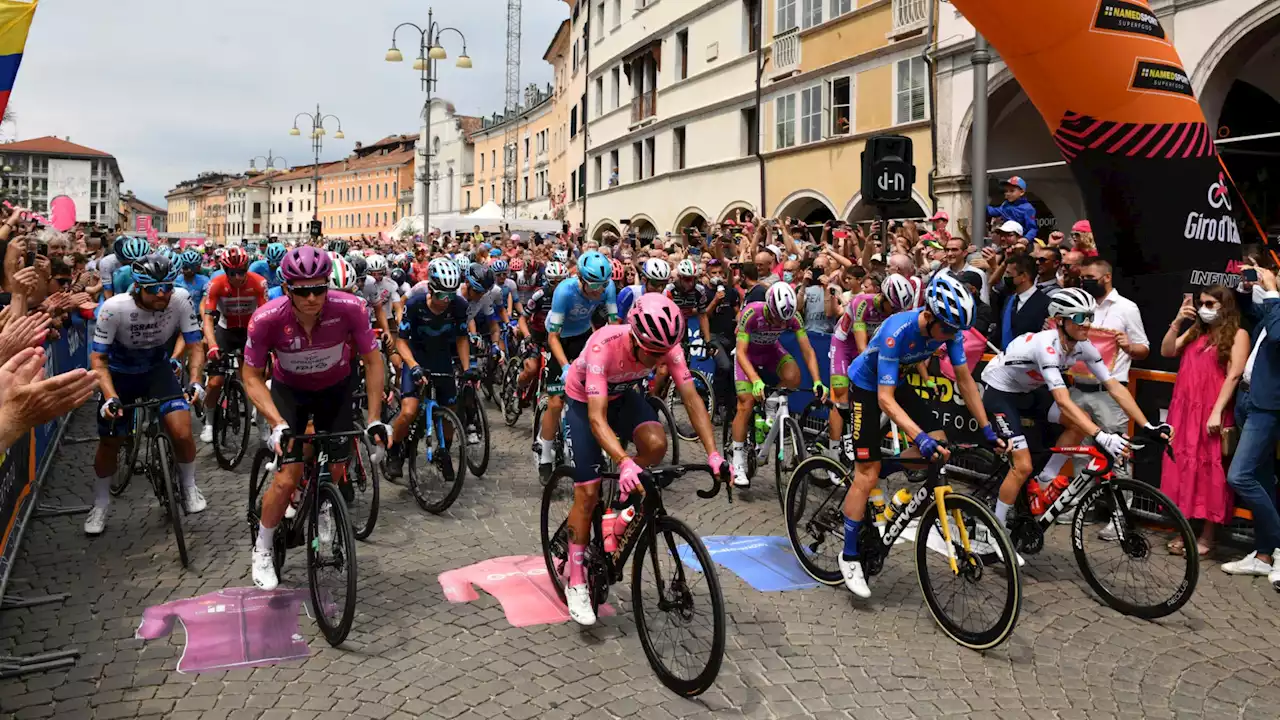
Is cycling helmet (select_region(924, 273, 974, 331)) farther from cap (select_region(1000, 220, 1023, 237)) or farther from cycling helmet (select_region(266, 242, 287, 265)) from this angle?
cycling helmet (select_region(266, 242, 287, 265))

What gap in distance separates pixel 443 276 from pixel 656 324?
3.75 m

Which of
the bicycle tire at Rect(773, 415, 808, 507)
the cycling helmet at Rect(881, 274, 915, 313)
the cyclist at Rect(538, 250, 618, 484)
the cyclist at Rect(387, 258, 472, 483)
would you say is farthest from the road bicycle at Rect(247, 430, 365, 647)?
the cycling helmet at Rect(881, 274, 915, 313)

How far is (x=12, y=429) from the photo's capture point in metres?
3.10

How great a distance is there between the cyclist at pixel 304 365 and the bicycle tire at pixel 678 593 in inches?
67.6

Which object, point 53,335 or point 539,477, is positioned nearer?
point 53,335

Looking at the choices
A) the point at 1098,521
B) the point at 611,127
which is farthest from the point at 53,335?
the point at 611,127

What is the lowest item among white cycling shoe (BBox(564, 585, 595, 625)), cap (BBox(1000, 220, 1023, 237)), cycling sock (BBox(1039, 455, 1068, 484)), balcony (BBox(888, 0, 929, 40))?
white cycling shoe (BBox(564, 585, 595, 625))

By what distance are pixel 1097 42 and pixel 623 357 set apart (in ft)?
18.2

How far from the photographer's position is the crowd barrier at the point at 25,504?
468 cm

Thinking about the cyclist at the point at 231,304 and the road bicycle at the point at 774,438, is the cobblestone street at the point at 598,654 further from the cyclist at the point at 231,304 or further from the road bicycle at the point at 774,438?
the cyclist at the point at 231,304

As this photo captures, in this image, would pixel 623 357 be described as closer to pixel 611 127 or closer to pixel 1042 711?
pixel 1042 711

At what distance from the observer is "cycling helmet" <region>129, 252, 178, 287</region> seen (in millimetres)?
6789

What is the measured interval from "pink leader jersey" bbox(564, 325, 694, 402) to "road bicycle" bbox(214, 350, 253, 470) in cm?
557

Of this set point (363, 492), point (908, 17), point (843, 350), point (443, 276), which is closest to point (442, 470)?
point (363, 492)
